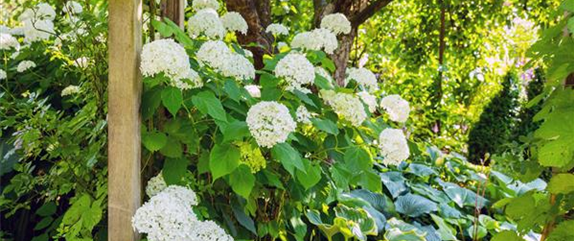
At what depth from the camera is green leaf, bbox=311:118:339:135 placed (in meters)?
1.63

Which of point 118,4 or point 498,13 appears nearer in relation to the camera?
point 118,4

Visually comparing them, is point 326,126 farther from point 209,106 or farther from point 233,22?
point 233,22

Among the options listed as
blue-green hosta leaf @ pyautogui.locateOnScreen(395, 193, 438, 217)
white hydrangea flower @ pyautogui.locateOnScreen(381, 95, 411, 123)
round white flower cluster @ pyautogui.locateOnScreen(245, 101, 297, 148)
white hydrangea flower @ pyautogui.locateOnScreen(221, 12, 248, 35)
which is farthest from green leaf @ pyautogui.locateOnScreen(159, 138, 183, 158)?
blue-green hosta leaf @ pyautogui.locateOnScreen(395, 193, 438, 217)

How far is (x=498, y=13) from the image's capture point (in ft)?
14.6

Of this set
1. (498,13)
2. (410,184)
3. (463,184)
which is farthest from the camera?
(498,13)

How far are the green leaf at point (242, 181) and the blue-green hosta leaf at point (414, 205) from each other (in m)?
→ 1.41

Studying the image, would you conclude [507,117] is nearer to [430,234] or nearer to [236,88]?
[430,234]

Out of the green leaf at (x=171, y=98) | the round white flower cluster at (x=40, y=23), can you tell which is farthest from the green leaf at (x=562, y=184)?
the round white flower cluster at (x=40, y=23)

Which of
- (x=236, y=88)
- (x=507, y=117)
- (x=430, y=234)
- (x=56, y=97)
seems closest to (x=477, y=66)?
(x=507, y=117)

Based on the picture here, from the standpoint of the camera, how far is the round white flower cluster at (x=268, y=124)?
1.41 m

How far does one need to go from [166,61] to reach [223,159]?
0.27 m

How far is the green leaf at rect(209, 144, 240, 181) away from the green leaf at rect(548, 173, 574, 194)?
0.73m

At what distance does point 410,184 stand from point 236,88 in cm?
172

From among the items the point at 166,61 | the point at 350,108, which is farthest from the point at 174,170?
the point at 350,108
